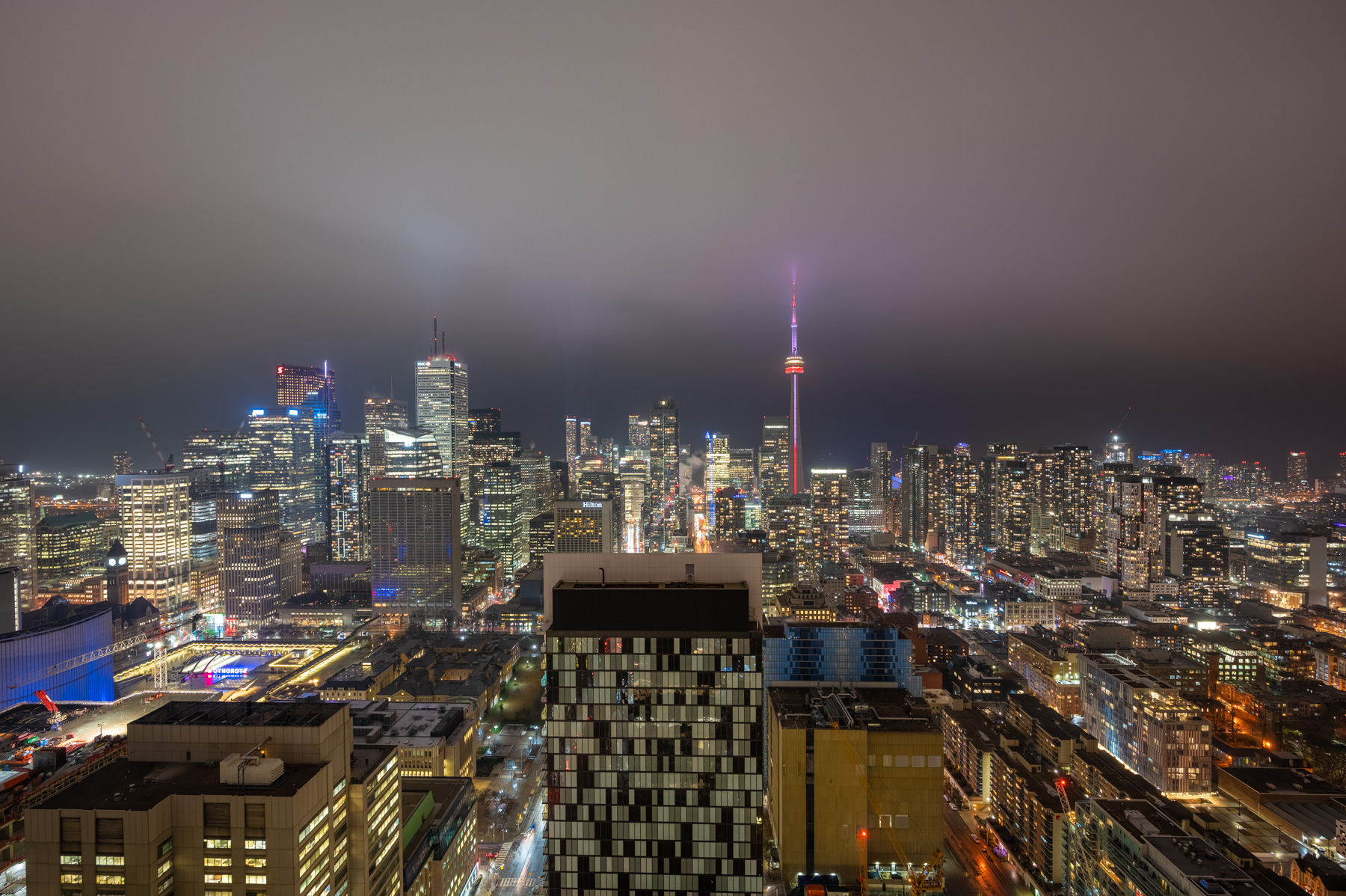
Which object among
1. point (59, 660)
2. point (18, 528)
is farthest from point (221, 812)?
point (18, 528)

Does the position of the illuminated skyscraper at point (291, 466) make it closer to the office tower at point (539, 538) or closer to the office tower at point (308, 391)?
the office tower at point (308, 391)

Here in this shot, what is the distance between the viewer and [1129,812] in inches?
1209

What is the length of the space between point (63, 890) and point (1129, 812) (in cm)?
4138

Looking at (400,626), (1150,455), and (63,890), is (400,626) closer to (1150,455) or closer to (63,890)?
(63,890)

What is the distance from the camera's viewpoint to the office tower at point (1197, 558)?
87.1 metres

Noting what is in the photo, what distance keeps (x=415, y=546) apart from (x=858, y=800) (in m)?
78.2

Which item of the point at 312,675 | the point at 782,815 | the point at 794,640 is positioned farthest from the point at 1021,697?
the point at 312,675

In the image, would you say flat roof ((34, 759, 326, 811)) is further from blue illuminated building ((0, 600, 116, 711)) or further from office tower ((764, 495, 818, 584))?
office tower ((764, 495, 818, 584))

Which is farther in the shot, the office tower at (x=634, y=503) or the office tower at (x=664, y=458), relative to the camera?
the office tower at (x=664, y=458)

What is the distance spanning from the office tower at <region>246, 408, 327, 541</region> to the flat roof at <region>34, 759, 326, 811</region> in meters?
126

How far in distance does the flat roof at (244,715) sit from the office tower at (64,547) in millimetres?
94692

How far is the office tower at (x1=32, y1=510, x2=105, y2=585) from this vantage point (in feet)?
302

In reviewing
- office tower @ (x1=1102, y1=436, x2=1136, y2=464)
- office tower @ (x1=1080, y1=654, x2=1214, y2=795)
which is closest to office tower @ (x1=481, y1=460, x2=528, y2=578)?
office tower @ (x1=1080, y1=654, x2=1214, y2=795)

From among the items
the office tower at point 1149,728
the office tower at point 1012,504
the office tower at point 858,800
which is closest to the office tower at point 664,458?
the office tower at point 1012,504
